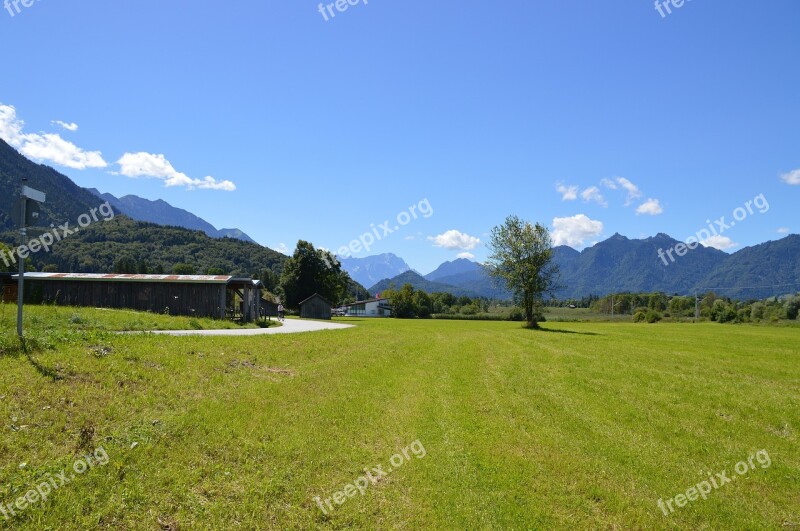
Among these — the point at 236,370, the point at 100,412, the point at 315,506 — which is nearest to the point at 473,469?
the point at 315,506

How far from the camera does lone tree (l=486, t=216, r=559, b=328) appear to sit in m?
Answer: 54.0

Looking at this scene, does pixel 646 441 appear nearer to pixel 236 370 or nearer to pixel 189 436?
pixel 189 436

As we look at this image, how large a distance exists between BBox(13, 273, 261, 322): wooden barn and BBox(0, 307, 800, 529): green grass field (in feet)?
71.4

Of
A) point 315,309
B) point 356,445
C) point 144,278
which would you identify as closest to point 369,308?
point 315,309

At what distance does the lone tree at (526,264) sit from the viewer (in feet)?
177

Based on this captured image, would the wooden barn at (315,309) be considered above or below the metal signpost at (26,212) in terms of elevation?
below

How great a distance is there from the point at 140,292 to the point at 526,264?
39548 mm

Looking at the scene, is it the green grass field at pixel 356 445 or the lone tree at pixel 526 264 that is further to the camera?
the lone tree at pixel 526 264

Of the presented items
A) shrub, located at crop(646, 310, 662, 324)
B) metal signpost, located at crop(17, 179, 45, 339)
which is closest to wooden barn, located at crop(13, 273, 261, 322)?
metal signpost, located at crop(17, 179, 45, 339)

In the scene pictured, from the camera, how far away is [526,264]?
54.1 m

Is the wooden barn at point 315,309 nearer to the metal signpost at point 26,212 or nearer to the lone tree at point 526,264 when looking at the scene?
the lone tree at point 526,264

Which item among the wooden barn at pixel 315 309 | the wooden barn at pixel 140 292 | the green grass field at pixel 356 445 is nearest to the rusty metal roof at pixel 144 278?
the wooden barn at pixel 140 292

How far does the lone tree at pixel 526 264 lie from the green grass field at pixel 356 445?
1547 inches

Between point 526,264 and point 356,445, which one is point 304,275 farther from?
point 356,445
